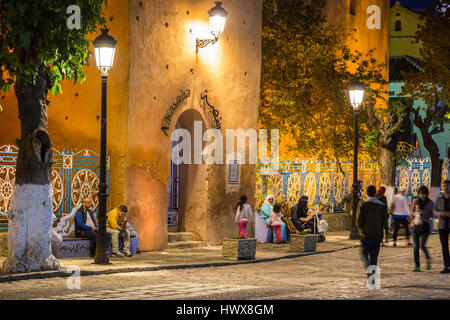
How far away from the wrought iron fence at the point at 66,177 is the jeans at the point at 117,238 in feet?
3.38

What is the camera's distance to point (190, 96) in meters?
21.4

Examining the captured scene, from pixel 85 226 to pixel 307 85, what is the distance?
14440mm

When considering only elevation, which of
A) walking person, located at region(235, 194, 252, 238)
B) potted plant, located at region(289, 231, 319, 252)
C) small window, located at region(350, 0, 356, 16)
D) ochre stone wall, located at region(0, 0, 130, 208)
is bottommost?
potted plant, located at region(289, 231, 319, 252)

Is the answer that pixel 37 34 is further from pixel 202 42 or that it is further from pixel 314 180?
pixel 314 180

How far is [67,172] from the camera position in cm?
1853

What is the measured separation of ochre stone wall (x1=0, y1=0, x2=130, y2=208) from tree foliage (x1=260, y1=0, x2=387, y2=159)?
1073 centimetres

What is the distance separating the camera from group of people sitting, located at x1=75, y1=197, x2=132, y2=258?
59.5ft

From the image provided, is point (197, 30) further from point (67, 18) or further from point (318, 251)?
point (67, 18)

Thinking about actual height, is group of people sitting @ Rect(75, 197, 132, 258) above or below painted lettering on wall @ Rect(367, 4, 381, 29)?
below

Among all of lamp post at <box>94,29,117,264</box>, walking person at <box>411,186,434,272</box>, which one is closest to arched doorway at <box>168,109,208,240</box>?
lamp post at <box>94,29,117,264</box>

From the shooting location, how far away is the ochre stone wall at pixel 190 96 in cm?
1981

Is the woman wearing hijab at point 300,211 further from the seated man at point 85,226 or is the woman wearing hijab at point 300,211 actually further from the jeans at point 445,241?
the jeans at point 445,241

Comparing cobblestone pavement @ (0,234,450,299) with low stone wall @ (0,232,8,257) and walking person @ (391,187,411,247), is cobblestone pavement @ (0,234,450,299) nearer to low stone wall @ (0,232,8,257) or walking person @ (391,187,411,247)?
low stone wall @ (0,232,8,257)
